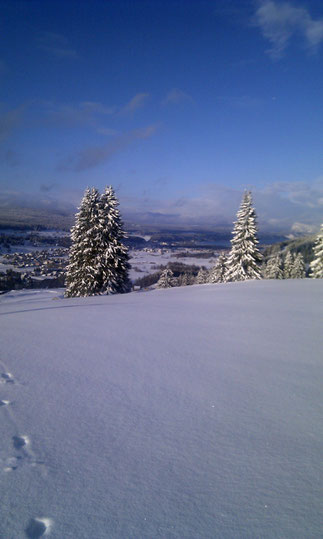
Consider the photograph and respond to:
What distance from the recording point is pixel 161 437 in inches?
99.0

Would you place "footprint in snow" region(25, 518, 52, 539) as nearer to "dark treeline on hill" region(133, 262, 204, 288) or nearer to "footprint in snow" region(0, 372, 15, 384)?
"footprint in snow" region(0, 372, 15, 384)

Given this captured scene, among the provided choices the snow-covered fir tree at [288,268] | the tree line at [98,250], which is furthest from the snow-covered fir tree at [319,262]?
the snow-covered fir tree at [288,268]

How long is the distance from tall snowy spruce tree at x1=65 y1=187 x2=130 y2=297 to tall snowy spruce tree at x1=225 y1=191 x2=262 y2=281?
37.2ft

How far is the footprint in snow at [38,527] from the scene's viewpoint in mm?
1609

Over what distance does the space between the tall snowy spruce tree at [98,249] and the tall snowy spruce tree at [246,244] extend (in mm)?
11341

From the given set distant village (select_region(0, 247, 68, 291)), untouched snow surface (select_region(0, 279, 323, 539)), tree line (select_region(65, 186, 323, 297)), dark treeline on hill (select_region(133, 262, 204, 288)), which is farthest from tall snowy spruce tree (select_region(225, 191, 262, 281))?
dark treeline on hill (select_region(133, 262, 204, 288))

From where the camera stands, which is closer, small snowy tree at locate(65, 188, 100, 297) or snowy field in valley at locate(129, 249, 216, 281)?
small snowy tree at locate(65, 188, 100, 297)

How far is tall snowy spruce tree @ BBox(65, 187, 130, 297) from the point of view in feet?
70.0

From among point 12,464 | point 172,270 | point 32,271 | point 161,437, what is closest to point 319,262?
point 161,437

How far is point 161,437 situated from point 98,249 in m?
20.1

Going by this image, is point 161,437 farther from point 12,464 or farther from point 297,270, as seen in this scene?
point 297,270

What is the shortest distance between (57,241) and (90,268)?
44286mm

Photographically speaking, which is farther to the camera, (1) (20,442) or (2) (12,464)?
(1) (20,442)

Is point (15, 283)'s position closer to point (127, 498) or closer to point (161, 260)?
point (127, 498)
